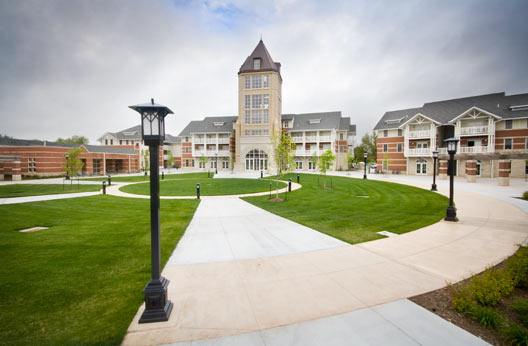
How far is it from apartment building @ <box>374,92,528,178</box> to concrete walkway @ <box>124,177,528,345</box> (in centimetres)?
2619

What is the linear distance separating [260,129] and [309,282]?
39.4 meters

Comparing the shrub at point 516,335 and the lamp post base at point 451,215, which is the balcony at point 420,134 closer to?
the lamp post base at point 451,215

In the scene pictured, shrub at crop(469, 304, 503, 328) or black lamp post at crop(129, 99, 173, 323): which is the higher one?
black lamp post at crop(129, 99, 173, 323)

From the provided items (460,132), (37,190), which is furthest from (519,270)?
(460,132)

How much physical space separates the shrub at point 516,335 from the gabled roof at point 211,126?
5002 centimetres

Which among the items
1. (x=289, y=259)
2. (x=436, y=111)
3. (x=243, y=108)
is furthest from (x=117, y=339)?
(x=436, y=111)

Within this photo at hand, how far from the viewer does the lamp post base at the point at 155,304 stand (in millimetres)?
3557

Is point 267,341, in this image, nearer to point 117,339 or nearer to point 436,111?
point 117,339

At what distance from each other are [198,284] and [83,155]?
4361 centimetres

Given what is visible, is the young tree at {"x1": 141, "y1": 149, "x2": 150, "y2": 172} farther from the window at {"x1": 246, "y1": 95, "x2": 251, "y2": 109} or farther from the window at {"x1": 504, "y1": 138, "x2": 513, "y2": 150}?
the window at {"x1": 504, "y1": 138, "x2": 513, "y2": 150}

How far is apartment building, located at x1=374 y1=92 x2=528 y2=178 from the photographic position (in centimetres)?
2972

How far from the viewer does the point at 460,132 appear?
32.1 m

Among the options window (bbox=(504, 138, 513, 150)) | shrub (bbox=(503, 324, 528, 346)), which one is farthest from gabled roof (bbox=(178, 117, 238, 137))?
shrub (bbox=(503, 324, 528, 346))

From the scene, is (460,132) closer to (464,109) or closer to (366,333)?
(464,109)
